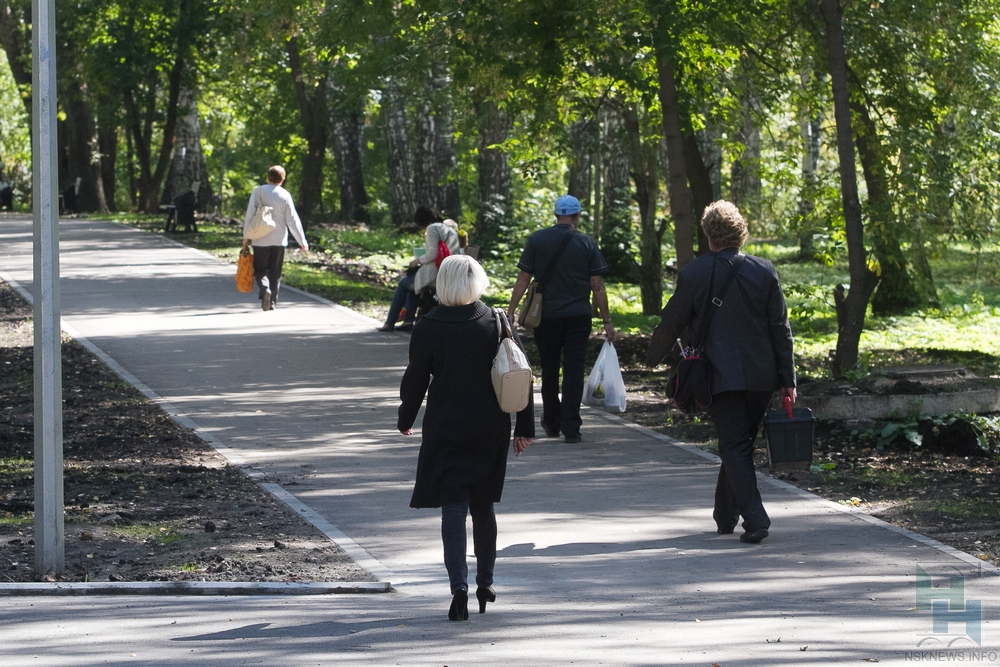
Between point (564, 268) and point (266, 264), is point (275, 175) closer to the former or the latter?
point (266, 264)

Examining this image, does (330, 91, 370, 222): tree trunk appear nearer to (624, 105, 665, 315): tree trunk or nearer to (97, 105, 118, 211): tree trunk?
(97, 105, 118, 211): tree trunk

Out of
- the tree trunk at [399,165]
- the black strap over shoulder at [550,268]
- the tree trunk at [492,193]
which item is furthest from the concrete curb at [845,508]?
the tree trunk at [399,165]

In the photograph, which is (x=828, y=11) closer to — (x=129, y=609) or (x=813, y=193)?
(x=813, y=193)

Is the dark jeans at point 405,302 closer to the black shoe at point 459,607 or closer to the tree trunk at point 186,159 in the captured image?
the black shoe at point 459,607

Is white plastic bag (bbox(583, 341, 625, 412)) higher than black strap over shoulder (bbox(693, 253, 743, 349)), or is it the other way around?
black strap over shoulder (bbox(693, 253, 743, 349))

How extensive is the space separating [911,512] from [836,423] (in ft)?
8.49

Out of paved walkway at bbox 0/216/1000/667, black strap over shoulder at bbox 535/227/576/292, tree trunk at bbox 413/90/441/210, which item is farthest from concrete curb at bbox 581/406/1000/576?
tree trunk at bbox 413/90/441/210

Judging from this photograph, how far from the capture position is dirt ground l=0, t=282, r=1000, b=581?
22.6 feet

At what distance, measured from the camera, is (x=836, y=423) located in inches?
419

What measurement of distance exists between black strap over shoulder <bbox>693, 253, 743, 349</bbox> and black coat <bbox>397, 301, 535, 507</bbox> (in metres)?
1.69

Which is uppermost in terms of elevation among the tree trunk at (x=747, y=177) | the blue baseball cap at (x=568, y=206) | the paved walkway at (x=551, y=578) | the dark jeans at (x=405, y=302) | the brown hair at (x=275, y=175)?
the tree trunk at (x=747, y=177)

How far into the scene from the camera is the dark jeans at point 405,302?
1536 cm

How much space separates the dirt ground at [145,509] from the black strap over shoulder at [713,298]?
227cm

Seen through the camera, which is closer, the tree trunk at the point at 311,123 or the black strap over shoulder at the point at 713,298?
the black strap over shoulder at the point at 713,298
